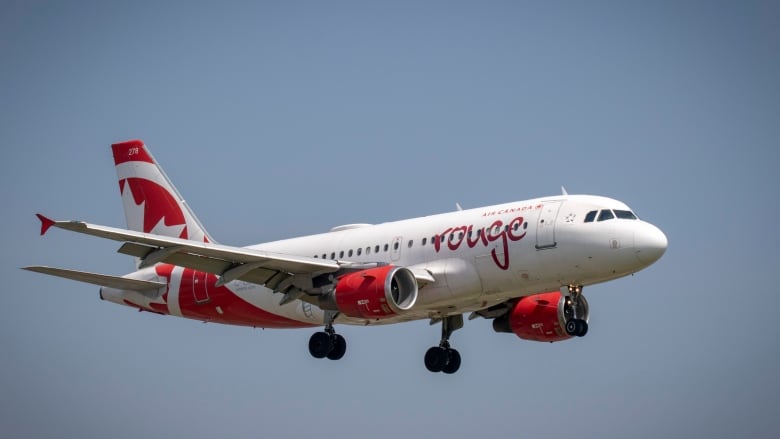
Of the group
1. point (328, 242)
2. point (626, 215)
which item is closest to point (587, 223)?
point (626, 215)

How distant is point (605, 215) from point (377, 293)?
8.40 metres

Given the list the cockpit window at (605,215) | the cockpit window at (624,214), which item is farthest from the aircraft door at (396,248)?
the cockpit window at (624,214)

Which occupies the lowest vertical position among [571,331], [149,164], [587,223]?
[571,331]

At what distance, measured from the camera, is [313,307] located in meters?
51.9

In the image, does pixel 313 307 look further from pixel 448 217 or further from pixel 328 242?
pixel 448 217

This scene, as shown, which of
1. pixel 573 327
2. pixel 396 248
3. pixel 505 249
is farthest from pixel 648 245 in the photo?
pixel 396 248

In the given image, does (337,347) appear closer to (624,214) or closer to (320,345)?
(320,345)

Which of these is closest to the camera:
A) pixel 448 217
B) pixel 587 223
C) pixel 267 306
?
pixel 587 223

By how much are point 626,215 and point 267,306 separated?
15.1 meters

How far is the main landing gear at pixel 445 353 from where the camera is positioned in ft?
178

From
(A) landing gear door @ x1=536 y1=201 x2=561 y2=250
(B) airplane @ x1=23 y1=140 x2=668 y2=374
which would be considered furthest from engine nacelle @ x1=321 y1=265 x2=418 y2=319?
(A) landing gear door @ x1=536 y1=201 x2=561 y2=250

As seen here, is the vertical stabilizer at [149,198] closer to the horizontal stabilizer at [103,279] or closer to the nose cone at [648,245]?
the horizontal stabilizer at [103,279]

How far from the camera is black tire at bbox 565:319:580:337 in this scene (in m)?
47.8

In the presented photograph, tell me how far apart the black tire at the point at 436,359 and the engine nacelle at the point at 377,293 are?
7062 mm
